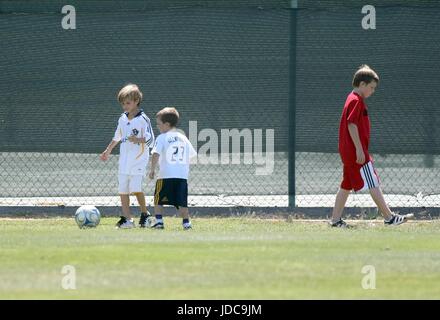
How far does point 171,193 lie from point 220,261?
2.98m

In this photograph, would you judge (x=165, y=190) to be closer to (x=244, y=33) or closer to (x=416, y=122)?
(x=244, y=33)

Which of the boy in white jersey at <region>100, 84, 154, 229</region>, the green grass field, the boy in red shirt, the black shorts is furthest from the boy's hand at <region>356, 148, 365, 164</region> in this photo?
the boy in white jersey at <region>100, 84, 154, 229</region>

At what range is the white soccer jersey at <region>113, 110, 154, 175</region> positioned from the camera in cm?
1215

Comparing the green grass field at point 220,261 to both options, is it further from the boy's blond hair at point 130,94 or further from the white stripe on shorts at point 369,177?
the boy's blond hair at point 130,94

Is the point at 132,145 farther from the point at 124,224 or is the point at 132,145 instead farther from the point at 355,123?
the point at 355,123

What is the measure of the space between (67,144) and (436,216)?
449 centimetres

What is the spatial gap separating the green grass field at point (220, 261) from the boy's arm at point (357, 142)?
760mm

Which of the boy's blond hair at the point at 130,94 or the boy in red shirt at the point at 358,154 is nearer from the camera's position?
the boy in red shirt at the point at 358,154

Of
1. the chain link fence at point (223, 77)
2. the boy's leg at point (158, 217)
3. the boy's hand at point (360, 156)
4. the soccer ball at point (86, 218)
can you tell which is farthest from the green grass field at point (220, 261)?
the chain link fence at point (223, 77)

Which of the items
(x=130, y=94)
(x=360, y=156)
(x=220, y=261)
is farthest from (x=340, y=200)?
(x=220, y=261)

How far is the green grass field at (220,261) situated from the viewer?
7.55 m

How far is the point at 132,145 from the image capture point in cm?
1220

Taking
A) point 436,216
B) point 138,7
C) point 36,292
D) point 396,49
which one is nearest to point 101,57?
point 138,7

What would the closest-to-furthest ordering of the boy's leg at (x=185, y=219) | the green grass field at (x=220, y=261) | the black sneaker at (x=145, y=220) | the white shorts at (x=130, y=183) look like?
the green grass field at (x=220, y=261) → the boy's leg at (x=185, y=219) → the black sneaker at (x=145, y=220) → the white shorts at (x=130, y=183)
